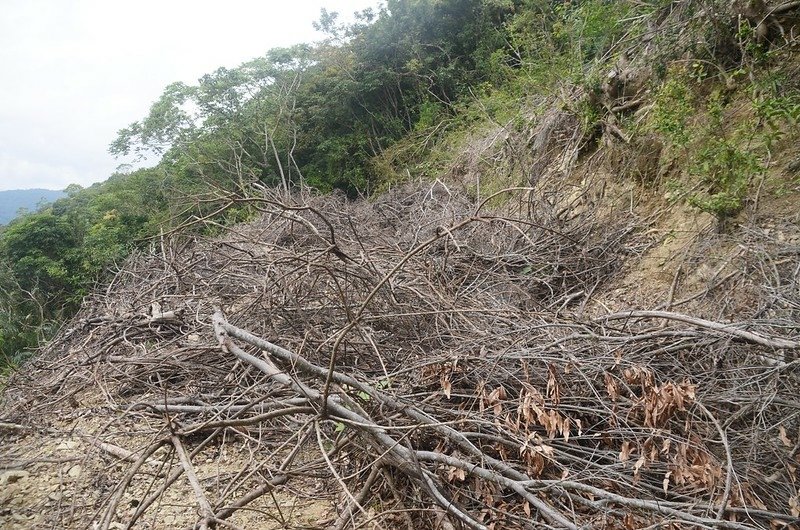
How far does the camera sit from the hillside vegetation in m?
1.93

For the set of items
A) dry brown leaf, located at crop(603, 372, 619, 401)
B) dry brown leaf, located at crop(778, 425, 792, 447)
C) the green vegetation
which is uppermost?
the green vegetation

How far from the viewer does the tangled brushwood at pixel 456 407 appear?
1.83m

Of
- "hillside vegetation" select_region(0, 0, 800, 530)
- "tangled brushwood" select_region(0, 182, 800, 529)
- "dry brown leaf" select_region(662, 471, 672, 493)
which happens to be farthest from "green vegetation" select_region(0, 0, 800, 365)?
"dry brown leaf" select_region(662, 471, 672, 493)

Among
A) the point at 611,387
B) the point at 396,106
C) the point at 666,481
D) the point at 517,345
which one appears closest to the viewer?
the point at 666,481

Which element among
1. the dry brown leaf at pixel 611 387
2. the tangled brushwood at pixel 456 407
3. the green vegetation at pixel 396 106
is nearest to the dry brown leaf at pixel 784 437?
the tangled brushwood at pixel 456 407

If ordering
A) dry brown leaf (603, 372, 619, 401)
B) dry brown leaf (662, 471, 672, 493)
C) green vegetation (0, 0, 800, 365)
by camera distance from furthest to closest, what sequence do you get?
green vegetation (0, 0, 800, 365), dry brown leaf (603, 372, 619, 401), dry brown leaf (662, 471, 672, 493)

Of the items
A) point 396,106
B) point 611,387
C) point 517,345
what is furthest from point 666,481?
point 396,106

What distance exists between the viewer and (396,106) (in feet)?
49.3

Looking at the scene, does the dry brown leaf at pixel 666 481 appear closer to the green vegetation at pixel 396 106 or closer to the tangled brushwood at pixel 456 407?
the tangled brushwood at pixel 456 407

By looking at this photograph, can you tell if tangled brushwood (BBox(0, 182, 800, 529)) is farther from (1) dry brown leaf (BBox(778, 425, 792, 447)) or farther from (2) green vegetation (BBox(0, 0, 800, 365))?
(2) green vegetation (BBox(0, 0, 800, 365))

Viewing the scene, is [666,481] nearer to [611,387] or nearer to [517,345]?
[611,387]

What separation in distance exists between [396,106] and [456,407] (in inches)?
549

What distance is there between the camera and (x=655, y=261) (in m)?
3.94

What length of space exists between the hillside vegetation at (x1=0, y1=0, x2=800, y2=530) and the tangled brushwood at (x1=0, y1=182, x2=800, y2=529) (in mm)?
17
